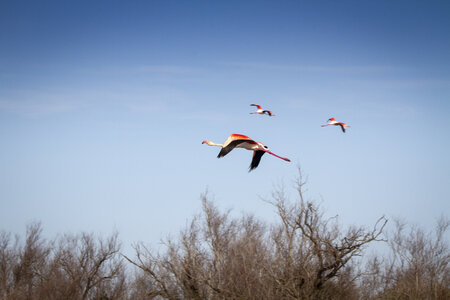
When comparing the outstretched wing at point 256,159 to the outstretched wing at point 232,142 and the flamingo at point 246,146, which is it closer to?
the flamingo at point 246,146

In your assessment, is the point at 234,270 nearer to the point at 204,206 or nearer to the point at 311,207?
the point at 311,207

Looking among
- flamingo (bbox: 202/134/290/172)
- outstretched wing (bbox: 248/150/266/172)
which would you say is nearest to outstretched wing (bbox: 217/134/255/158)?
flamingo (bbox: 202/134/290/172)

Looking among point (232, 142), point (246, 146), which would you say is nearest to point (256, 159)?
point (246, 146)

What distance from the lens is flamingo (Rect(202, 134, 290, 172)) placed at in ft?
Answer: 40.1

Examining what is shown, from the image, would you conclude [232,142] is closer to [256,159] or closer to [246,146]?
[246,146]

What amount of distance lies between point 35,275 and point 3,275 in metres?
1.93

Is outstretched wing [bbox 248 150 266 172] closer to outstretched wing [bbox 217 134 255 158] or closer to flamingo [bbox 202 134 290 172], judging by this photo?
flamingo [bbox 202 134 290 172]

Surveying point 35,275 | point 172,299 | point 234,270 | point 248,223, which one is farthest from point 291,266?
point 35,275

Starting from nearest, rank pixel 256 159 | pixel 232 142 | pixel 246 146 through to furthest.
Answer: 1. pixel 232 142
2. pixel 246 146
3. pixel 256 159

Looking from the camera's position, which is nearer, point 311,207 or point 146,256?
point 311,207

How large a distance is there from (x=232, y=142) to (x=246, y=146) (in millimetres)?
731

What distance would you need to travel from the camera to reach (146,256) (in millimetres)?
18203

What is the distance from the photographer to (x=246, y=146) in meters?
13.0

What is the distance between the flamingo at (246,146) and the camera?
12220mm
